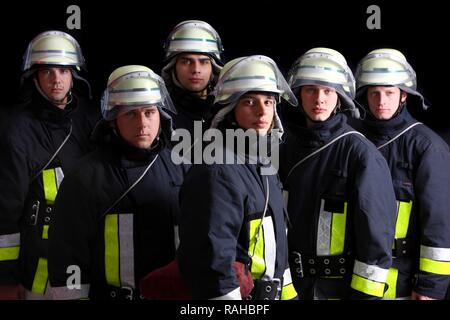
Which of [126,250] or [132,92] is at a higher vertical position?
[132,92]

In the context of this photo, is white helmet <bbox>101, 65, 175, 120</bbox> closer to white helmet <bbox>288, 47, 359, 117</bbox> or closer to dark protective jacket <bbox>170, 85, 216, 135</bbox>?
white helmet <bbox>288, 47, 359, 117</bbox>

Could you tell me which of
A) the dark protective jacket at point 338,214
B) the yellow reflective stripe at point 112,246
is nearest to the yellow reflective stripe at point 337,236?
the dark protective jacket at point 338,214

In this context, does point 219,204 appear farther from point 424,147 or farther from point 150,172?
point 424,147

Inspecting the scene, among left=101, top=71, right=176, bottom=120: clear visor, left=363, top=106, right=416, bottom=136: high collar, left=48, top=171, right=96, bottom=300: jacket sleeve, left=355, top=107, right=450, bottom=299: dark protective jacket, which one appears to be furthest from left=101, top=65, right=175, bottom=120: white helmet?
left=355, top=107, right=450, bottom=299: dark protective jacket

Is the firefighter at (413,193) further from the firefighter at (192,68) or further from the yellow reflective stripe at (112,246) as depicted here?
the yellow reflective stripe at (112,246)

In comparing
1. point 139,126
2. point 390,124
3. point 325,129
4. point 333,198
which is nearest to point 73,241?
point 139,126

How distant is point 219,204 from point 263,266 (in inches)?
19.6

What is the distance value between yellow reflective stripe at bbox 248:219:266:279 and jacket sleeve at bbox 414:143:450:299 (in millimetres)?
1543

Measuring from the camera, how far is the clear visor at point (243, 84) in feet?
20.0

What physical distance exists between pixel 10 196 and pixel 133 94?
55.2 inches

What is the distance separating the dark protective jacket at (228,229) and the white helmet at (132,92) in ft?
2.46

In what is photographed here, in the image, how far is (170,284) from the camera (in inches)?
225

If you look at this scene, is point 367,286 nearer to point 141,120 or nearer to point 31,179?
point 141,120

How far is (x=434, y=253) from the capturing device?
7.03 meters
